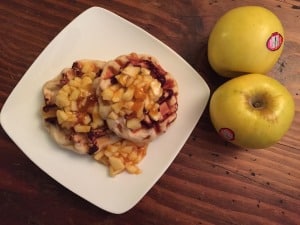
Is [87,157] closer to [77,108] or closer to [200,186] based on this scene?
[77,108]

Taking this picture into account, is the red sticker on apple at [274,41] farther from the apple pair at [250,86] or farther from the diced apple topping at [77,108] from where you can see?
the diced apple topping at [77,108]

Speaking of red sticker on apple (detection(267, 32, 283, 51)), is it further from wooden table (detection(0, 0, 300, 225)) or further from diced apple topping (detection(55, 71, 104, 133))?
diced apple topping (detection(55, 71, 104, 133))

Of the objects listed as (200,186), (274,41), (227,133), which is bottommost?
(200,186)

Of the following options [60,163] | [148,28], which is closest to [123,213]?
[60,163]

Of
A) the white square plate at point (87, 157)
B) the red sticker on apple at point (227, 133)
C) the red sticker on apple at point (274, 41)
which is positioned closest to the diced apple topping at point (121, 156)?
the white square plate at point (87, 157)

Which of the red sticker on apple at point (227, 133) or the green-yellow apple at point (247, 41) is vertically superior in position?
the green-yellow apple at point (247, 41)

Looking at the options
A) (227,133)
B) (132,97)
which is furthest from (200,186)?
(132,97)
